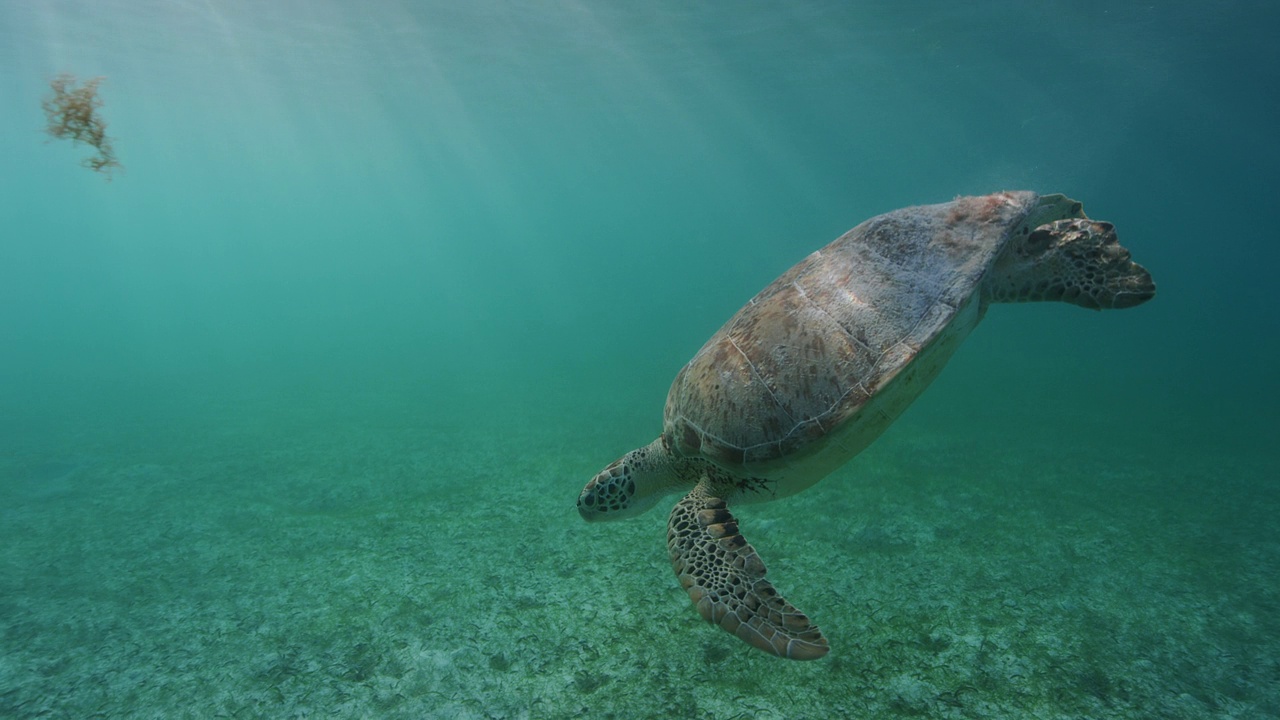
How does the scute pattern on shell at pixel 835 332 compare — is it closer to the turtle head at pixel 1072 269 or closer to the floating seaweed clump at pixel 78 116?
the turtle head at pixel 1072 269

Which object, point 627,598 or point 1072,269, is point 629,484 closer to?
point 627,598

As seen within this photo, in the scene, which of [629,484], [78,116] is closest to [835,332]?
[629,484]

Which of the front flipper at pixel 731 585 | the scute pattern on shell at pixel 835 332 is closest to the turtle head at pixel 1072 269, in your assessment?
the scute pattern on shell at pixel 835 332

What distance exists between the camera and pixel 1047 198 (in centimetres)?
386

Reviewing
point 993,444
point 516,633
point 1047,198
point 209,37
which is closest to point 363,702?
point 516,633

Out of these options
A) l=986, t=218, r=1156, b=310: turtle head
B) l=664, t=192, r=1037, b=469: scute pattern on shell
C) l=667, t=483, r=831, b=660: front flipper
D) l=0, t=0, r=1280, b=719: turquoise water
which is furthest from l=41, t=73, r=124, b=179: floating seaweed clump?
l=986, t=218, r=1156, b=310: turtle head

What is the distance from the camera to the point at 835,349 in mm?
3426

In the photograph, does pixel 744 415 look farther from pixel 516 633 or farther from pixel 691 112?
pixel 691 112

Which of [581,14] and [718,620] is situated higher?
[581,14]

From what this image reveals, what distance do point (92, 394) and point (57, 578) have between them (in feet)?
61.5

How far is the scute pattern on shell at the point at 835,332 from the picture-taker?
3.34 m

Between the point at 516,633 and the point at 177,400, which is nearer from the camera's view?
the point at 516,633

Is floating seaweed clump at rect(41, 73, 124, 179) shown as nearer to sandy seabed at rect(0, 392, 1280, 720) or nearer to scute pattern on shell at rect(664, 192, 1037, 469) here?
sandy seabed at rect(0, 392, 1280, 720)

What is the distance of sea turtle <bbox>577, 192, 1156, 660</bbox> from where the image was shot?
3.29m
